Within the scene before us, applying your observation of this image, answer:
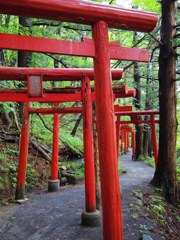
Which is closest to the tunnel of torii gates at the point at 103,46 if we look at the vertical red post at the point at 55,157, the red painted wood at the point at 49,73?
the red painted wood at the point at 49,73

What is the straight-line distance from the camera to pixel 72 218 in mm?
6074

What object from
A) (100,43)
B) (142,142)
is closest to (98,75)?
(100,43)

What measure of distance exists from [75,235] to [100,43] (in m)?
3.72

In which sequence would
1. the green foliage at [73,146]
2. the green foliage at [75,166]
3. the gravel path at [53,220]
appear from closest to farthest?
1. the gravel path at [53,220]
2. the green foliage at [75,166]
3. the green foliage at [73,146]

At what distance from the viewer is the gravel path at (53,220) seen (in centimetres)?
516

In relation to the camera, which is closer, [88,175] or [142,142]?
[88,175]

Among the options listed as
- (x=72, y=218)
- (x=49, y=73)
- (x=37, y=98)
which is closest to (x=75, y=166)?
(x=72, y=218)

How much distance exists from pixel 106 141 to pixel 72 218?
3.87m

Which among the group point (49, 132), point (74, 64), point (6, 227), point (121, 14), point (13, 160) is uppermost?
point (74, 64)

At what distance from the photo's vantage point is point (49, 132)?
14461 mm

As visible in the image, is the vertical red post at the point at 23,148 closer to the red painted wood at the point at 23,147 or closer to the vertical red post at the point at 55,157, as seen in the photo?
the red painted wood at the point at 23,147

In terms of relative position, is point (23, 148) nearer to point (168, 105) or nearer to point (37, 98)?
point (37, 98)

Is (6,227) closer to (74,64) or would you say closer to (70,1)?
(70,1)

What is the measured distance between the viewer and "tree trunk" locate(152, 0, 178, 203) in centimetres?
871
